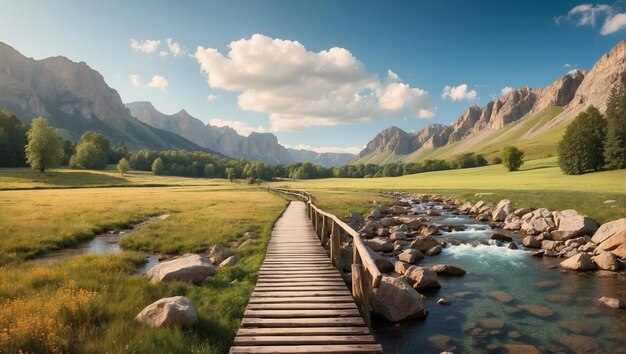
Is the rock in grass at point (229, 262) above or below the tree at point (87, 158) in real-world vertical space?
below

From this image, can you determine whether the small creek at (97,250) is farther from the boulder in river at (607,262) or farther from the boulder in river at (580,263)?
the boulder in river at (607,262)

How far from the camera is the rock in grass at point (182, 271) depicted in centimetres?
1180

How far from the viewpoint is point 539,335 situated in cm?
1018

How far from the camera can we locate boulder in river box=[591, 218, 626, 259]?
17.0 meters

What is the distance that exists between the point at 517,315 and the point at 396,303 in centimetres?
423

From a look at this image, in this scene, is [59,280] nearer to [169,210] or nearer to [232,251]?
[232,251]

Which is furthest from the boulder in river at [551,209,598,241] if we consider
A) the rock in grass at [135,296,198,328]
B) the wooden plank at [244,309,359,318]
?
the rock in grass at [135,296,198,328]

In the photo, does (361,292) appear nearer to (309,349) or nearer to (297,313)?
(297,313)

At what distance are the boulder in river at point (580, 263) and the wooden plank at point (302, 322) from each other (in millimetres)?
13398

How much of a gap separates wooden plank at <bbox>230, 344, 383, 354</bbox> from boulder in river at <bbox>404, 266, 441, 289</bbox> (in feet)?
24.5

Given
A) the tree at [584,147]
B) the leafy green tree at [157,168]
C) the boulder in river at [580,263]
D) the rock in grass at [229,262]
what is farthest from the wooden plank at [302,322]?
the leafy green tree at [157,168]

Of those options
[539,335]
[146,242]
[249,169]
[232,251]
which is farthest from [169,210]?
[249,169]

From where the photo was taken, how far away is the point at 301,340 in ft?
24.1

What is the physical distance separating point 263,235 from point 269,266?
809 cm
